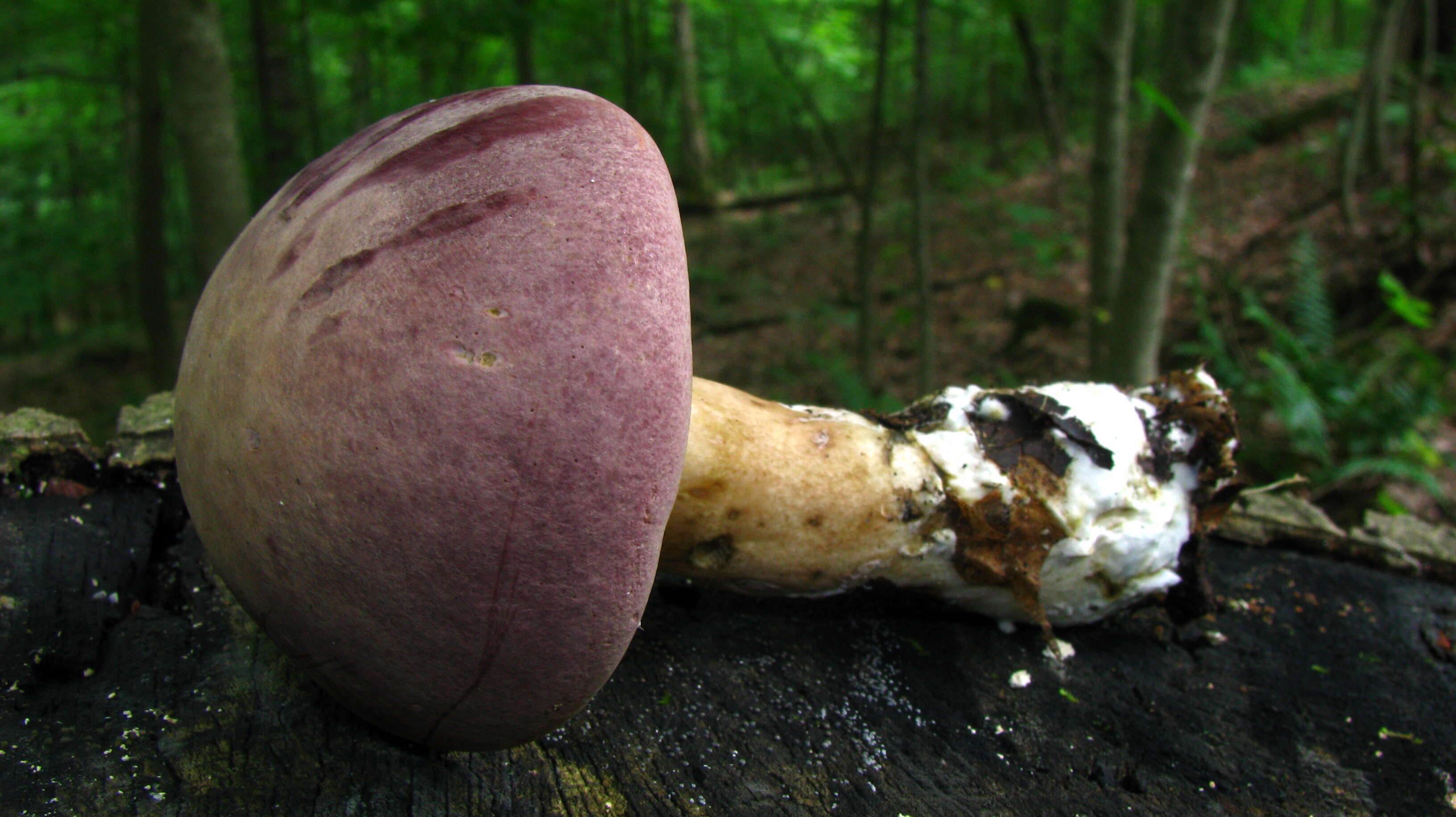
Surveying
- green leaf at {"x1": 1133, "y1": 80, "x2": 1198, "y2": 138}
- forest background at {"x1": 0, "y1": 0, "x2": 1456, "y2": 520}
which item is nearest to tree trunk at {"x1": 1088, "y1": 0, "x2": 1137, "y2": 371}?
forest background at {"x1": 0, "y1": 0, "x2": 1456, "y2": 520}

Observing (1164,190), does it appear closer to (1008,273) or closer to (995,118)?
(1008,273)

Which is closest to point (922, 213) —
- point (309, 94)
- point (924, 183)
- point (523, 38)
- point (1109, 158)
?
point (924, 183)

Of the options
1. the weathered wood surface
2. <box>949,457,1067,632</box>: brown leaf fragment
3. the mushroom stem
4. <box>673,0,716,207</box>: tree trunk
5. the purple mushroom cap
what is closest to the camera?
the purple mushroom cap

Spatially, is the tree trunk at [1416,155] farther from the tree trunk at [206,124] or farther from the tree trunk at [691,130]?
the tree trunk at [691,130]

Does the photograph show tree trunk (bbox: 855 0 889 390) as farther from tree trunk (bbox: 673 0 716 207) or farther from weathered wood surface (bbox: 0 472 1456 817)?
tree trunk (bbox: 673 0 716 207)

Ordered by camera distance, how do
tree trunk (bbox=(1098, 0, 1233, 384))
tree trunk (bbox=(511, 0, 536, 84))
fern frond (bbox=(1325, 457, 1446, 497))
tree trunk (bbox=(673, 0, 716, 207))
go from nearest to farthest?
tree trunk (bbox=(1098, 0, 1233, 384)) < fern frond (bbox=(1325, 457, 1446, 497)) < tree trunk (bbox=(511, 0, 536, 84)) < tree trunk (bbox=(673, 0, 716, 207))

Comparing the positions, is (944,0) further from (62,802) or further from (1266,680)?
(62,802)
